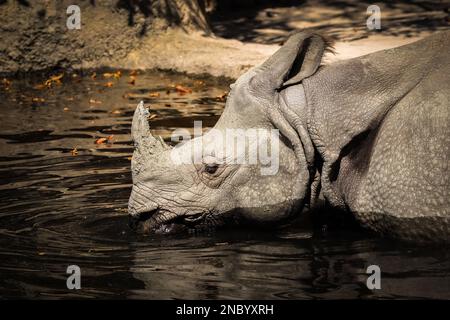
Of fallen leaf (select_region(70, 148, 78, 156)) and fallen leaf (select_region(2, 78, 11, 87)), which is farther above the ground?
fallen leaf (select_region(2, 78, 11, 87))

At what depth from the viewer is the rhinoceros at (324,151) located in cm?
526

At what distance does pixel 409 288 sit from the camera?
504cm

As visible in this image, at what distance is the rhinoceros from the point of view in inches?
207

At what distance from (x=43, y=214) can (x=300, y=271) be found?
7.26ft

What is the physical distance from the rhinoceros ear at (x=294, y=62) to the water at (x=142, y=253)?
93 centimetres

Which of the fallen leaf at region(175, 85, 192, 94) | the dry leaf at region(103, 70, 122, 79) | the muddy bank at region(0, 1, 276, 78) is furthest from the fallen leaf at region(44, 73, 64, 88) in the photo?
the fallen leaf at region(175, 85, 192, 94)

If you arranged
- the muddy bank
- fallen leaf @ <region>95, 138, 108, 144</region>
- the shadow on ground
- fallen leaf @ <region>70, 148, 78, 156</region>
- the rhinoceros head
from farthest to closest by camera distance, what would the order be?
the shadow on ground, the muddy bank, fallen leaf @ <region>95, 138, 108, 144</region>, fallen leaf @ <region>70, 148, 78, 156</region>, the rhinoceros head

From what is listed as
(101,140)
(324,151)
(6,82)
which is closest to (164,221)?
(324,151)

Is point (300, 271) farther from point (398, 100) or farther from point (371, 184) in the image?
point (398, 100)

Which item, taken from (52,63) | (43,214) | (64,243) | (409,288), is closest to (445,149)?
(409,288)

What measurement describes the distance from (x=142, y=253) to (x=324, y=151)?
50.3 inches

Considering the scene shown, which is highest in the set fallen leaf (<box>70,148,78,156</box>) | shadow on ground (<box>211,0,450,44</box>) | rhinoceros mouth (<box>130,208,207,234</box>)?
shadow on ground (<box>211,0,450,44</box>)

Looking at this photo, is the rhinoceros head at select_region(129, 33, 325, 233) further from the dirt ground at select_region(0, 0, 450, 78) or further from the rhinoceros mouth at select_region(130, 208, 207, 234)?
the dirt ground at select_region(0, 0, 450, 78)

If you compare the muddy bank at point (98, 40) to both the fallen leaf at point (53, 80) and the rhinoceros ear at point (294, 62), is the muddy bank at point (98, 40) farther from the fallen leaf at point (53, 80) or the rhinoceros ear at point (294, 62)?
the rhinoceros ear at point (294, 62)
